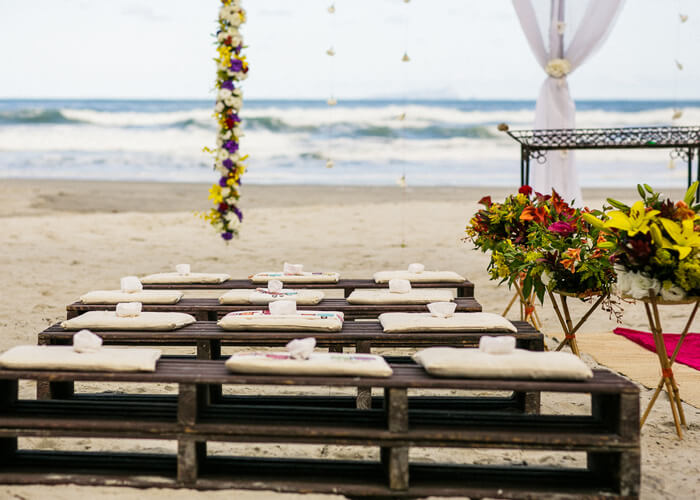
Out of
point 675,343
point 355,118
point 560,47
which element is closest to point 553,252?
point 675,343

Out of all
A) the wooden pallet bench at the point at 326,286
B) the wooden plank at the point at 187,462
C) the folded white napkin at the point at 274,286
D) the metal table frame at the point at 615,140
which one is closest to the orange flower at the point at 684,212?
the wooden pallet bench at the point at 326,286

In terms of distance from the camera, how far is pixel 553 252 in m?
2.69

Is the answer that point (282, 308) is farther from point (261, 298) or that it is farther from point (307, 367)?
point (307, 367)

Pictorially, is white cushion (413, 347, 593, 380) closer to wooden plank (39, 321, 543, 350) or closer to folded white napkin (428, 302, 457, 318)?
wooden plank (39, 321, 543, 350)

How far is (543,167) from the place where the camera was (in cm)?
476

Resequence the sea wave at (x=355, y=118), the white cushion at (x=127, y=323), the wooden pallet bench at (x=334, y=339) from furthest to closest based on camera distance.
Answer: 1. the sea wave at (x=355, y=118)
2. the white cushion at (x=127, y=323)
3. the wooden pallet bench at (x=334, y=339)

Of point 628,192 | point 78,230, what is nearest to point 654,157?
point 628,192

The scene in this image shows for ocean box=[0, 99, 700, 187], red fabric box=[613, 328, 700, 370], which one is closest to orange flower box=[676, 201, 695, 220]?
red fabric box=[613, 328, 700, 370]

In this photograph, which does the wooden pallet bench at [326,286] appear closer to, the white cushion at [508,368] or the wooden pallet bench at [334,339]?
the wooden pallet bench at [334,339]

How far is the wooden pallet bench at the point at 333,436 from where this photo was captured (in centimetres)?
172

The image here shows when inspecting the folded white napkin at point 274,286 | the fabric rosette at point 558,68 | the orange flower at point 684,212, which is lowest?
the folded white napkin at point 274,286

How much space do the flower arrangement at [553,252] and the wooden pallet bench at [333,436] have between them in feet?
2.61

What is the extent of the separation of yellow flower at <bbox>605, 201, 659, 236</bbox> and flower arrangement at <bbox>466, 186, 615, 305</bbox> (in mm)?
297

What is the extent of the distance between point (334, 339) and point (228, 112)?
2581 millimetres
